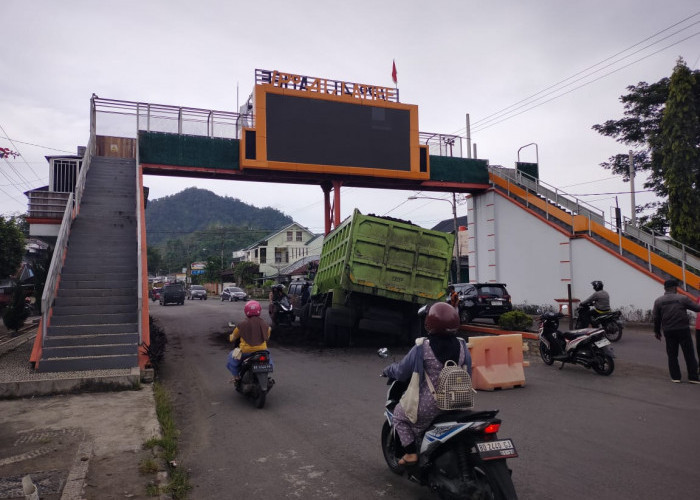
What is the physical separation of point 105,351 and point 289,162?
13082 mm

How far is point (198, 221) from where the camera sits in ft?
373

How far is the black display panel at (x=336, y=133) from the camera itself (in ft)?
68.4

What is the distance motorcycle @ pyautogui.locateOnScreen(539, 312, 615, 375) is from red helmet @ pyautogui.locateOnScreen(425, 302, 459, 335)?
20.1 ft

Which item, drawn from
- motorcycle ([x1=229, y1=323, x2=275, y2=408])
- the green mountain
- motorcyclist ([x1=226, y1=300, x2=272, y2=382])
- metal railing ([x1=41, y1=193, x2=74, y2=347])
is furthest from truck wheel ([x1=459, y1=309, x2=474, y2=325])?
the green mountain

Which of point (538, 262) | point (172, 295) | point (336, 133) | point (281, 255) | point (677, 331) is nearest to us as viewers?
point (677, 331)

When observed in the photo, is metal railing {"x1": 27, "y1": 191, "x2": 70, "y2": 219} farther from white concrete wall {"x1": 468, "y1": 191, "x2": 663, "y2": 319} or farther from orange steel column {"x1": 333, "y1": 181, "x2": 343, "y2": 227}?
white concrete wall {"x1": 468, "y1": 191, "x2": 663, "y2": 319}

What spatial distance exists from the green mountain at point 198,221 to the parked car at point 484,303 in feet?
262

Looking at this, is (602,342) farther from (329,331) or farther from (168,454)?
(168,454)

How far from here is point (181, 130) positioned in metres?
20.7

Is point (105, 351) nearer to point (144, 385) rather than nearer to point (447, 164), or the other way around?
point (144, 385)

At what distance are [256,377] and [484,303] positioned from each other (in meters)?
11.5

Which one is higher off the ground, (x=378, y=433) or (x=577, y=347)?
(x=577, y=347)

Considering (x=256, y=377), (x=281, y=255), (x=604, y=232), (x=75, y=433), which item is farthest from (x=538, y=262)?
(x=281, y=255)

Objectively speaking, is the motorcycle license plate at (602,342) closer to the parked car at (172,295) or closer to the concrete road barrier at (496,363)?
the concrete road barrier at (496,363)
